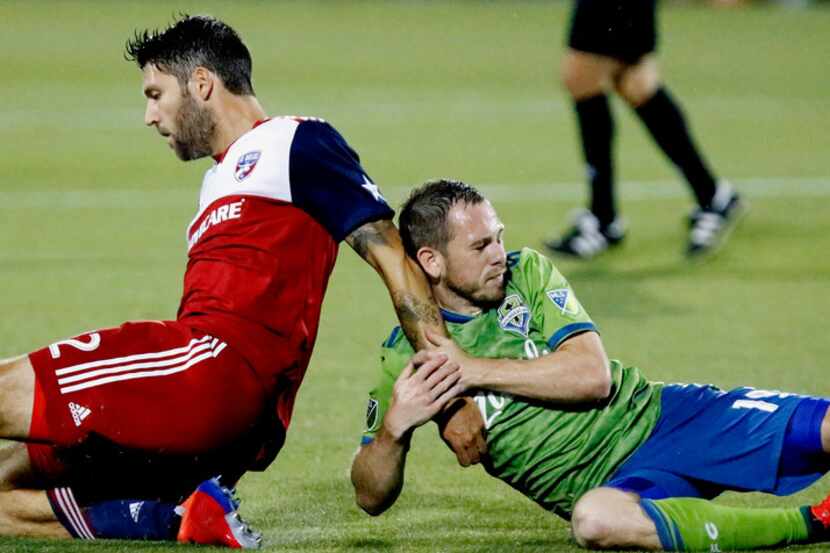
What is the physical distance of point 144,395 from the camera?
443 cm

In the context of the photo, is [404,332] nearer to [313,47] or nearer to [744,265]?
[744,265]

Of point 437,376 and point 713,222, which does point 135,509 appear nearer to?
point 437,376

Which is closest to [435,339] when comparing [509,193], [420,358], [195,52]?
[420,358]

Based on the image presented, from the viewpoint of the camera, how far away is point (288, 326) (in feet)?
15.0

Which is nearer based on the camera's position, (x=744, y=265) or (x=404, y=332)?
(x=404, y=332)

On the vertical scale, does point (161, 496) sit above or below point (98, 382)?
below

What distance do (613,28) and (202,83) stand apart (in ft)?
15.8

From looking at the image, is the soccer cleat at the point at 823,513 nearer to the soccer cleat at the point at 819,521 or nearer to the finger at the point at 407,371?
the soccer cleat at the point at 819,521

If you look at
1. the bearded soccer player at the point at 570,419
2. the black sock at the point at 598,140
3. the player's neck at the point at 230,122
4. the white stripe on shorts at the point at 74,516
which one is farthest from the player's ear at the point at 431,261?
the black sock at the point at 598,140

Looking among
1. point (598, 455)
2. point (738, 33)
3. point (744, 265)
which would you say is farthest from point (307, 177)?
point (738, 33)

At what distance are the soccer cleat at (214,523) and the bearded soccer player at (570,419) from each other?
13.4 inches

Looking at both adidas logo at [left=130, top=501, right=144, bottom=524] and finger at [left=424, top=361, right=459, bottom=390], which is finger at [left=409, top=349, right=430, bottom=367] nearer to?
finger at [left=424, top=361, right=459, bottom=390]

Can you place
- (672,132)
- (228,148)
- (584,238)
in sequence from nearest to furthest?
(228,148) → (672,132) → (584,238)

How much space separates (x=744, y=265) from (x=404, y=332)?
541cm
